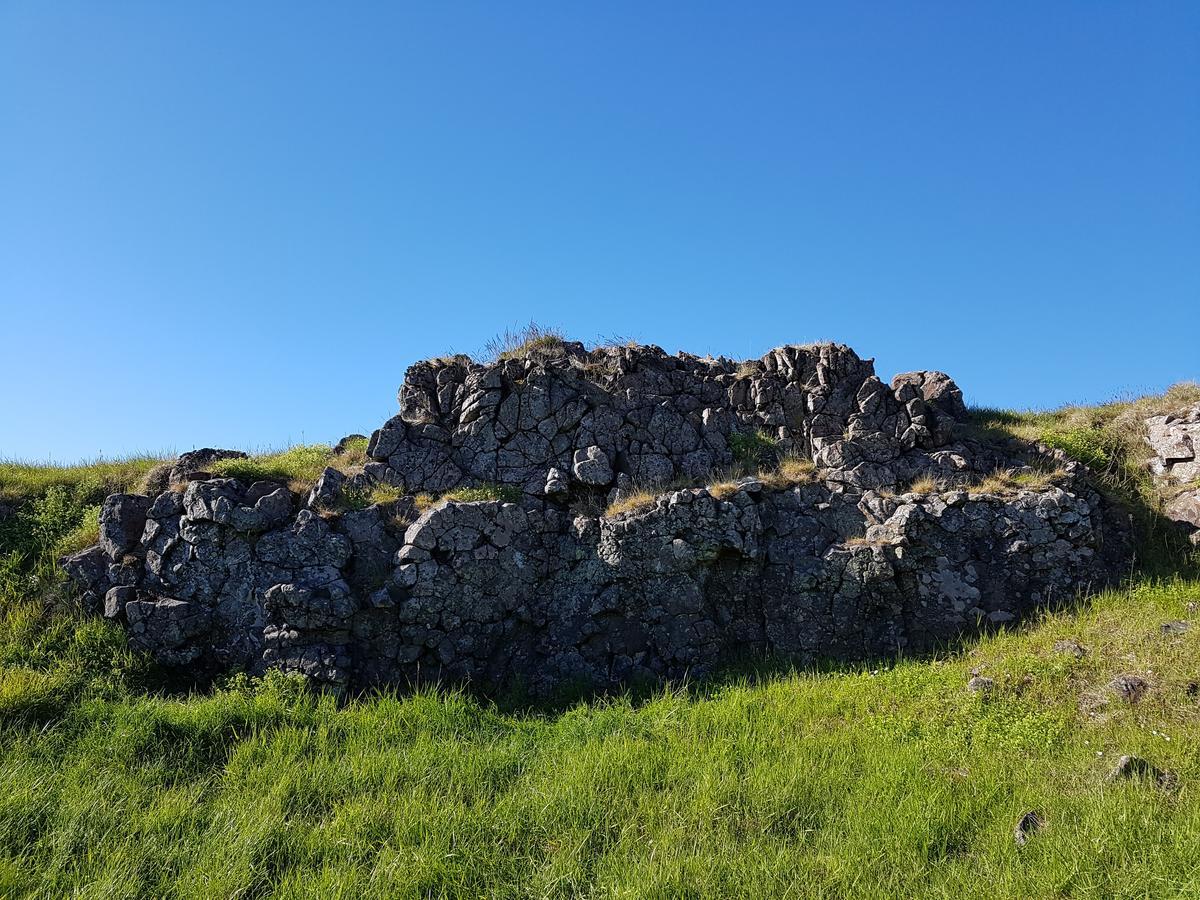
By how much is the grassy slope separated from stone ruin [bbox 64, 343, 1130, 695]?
34.7 inches

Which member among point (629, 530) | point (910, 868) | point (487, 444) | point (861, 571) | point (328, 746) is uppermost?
point (487, 444)

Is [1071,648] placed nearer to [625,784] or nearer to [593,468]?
[625,784]

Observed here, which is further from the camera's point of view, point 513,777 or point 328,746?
point 328,746

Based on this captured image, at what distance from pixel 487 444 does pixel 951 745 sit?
9173 millimetres

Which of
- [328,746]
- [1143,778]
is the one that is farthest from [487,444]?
[1143,778]

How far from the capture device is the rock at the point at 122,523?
12.6 metres

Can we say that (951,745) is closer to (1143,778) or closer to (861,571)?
(1143,778)

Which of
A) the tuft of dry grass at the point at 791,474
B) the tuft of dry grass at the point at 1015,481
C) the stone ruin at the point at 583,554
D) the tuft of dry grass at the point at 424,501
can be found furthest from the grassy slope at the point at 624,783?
the tuft of dry grass at the point at 791,474

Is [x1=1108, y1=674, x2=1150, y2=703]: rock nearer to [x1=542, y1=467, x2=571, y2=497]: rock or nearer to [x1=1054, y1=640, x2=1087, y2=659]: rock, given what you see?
[x1=1054, y1=640, x2=1087, y2=659]: rock

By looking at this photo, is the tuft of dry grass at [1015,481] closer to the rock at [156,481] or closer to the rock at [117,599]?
the rock at [117,599]

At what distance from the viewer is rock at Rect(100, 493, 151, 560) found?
12625 millimetres

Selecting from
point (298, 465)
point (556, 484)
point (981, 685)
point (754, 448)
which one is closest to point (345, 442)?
point (298, 465)

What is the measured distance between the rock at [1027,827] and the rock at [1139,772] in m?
1.16

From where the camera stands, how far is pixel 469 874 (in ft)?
21.9
